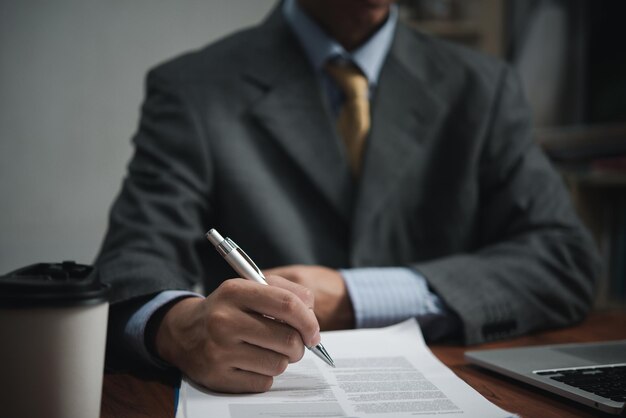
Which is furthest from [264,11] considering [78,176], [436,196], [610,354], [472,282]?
[610,354]

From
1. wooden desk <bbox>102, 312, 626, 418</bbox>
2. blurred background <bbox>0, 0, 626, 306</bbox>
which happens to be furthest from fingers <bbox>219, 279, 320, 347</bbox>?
blurred background <bbox>0, 0, 626, 306</bbox>

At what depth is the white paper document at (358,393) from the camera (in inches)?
20.4

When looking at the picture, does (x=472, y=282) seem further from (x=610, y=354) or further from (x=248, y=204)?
(x=248, y=204)

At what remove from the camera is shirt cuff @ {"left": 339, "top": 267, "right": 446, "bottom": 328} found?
870 millimetres

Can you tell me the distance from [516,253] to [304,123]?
0.44 m

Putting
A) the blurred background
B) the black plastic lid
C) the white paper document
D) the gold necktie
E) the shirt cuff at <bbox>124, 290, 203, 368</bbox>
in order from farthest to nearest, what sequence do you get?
the blurred background < the gold necktie < the shirt cuff at <bbox>124, 290, 203, 368</bbox> < the white paper document < the black plastic lid

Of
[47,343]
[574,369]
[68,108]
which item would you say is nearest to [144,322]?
[47,343]

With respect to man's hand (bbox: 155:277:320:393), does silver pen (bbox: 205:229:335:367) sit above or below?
above

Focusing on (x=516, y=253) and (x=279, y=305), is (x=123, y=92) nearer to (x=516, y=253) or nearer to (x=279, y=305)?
(x=516, y=253)

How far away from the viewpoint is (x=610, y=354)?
712mm

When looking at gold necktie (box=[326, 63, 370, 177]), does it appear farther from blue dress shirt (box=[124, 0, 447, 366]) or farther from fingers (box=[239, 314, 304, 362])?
fingers (box=[239, 314, 304, 362])

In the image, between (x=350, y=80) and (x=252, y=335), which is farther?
(x=350, y=80)

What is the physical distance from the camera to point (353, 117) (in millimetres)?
1167

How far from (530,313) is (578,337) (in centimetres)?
7
